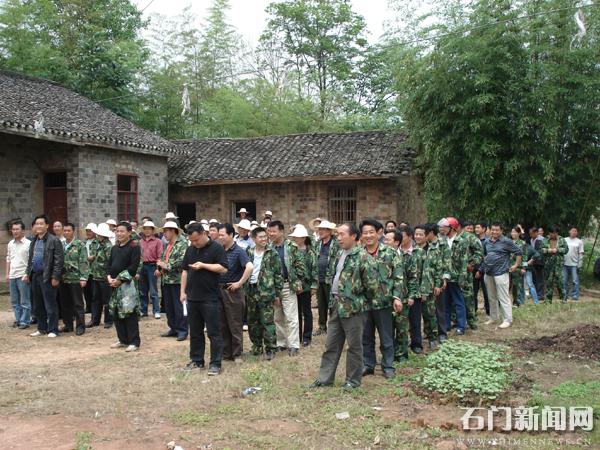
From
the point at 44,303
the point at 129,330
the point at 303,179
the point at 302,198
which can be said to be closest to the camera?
the point at 129,330

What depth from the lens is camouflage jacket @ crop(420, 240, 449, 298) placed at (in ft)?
24.8

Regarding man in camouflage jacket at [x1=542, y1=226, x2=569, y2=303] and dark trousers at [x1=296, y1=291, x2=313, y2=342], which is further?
man in camouflage jacket at [x1=542, y1=226, x2=569, y2=303]

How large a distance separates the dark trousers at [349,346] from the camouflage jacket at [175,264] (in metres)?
3.36

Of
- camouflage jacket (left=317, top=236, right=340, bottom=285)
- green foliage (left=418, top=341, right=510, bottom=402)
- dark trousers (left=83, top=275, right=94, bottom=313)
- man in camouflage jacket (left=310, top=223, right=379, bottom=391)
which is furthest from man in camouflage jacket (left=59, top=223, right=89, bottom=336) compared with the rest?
green foliage (left=418, top=341, right=510, bottom=402)

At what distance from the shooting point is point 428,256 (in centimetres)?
767

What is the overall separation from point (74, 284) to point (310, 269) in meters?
3.88

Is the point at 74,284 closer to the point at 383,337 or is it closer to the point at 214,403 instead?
the point at 214,403

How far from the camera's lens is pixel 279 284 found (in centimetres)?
747

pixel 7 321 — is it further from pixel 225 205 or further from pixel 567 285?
pixel 567 285

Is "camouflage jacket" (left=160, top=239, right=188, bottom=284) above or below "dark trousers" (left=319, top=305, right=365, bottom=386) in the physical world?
above

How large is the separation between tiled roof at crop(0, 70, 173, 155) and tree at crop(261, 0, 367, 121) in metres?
16.0

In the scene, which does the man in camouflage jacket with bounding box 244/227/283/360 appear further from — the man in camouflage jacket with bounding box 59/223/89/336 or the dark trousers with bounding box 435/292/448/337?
the man in camouflage jacket with bounding box 59/223/89/336

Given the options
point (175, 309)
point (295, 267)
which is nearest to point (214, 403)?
point (295, 267)

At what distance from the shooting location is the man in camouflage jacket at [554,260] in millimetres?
12500
